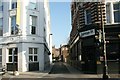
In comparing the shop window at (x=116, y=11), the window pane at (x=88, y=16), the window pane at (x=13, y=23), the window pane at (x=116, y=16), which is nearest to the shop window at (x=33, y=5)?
the window pane at (x=13, y=23)

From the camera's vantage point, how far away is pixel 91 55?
2819 cm

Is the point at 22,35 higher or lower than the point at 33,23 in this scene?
lower

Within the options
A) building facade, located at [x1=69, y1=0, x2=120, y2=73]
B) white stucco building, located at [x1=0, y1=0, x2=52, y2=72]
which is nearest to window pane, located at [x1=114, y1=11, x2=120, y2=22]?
building facade, located at [x1=69, y1=0, x2=120, y2=73]

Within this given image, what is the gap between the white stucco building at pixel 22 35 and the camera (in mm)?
32094

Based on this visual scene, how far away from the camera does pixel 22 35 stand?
105 feet

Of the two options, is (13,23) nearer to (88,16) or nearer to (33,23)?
(33,23)

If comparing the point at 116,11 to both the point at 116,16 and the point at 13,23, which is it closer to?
the point at 116,16

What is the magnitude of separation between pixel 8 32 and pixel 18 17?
2.70 m

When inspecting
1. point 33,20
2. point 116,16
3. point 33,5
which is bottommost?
point 116,16

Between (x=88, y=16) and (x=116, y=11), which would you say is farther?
(x=88, y=16)

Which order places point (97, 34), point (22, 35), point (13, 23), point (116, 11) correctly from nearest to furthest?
point (97, 34) < point (116, 11) < point (22, 35) < point (13, 23)

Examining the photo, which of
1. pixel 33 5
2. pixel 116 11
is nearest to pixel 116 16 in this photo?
pixel 116 11

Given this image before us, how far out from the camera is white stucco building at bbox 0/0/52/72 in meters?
32.1

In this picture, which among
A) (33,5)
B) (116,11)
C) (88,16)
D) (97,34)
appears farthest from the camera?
(33,5)
